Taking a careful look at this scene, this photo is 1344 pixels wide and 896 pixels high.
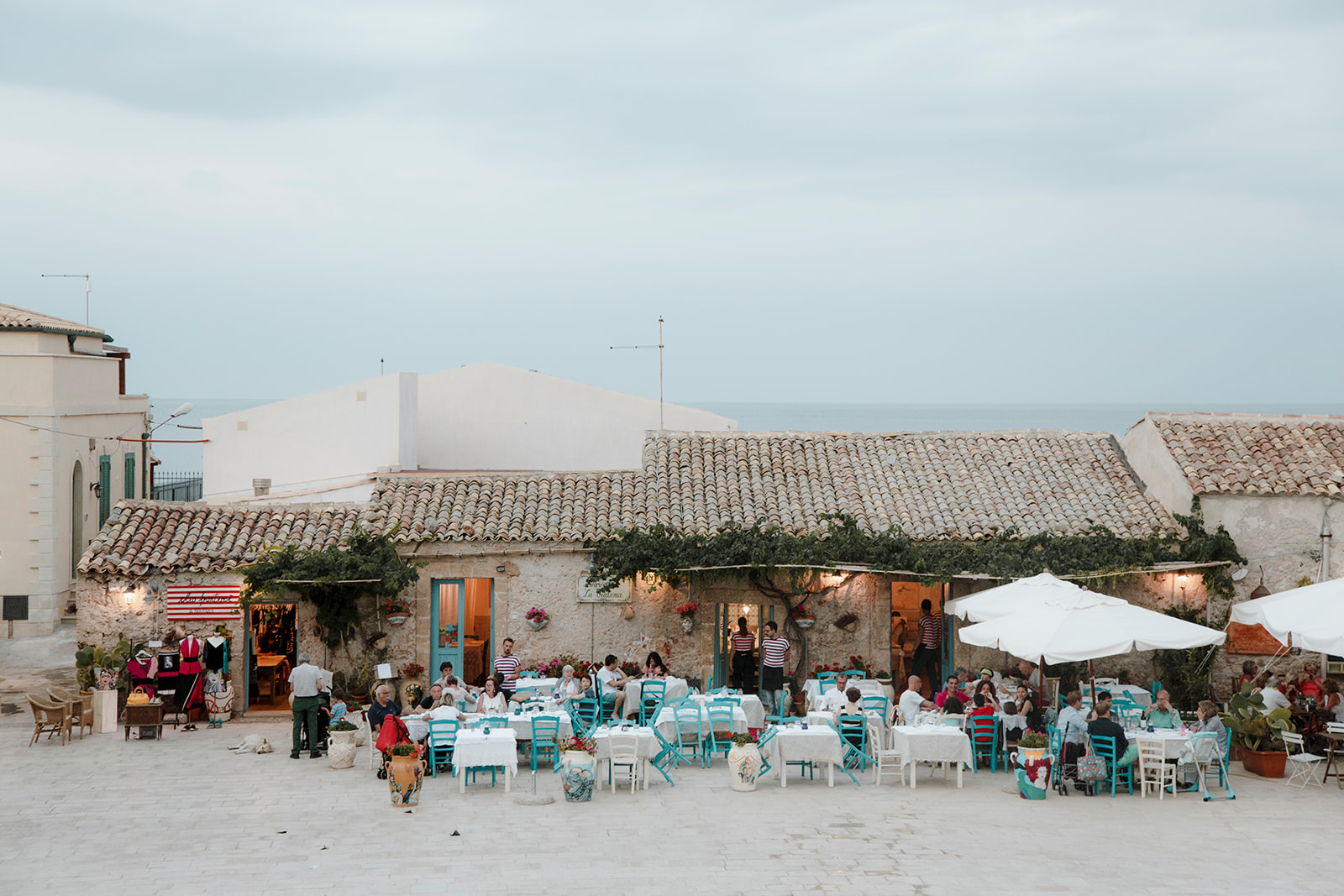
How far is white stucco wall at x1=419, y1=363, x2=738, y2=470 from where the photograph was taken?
30.7 meters

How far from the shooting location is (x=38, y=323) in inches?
1084

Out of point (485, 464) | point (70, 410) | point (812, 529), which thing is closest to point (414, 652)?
point (812, 529)

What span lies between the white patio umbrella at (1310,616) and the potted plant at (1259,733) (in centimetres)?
112

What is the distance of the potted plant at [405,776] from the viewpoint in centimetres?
1424

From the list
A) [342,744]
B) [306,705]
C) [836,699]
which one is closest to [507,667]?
[306,705]

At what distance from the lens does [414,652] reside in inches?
803

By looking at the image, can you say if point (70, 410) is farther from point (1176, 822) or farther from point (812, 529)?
point (1176, 822)

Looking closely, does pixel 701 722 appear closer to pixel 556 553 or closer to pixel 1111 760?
pixel 556 553

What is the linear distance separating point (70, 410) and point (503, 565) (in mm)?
13575

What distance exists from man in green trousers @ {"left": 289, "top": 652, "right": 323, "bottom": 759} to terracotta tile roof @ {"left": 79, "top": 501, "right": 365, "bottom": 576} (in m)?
3.42

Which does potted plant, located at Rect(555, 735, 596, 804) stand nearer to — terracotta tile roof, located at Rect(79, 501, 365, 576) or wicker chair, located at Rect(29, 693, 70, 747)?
terracotta tile roof, located at Rect(79, 501, 365, 576)

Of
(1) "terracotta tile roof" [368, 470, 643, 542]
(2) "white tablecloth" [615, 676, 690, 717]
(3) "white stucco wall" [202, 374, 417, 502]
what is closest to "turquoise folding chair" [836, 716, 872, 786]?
(2) "white tablecloth" [615, 676, 690, 717]

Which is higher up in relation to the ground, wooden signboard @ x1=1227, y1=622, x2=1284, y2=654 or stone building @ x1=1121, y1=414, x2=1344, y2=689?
stone building @ x1=1121, y1=414, x2=1344, y2=689

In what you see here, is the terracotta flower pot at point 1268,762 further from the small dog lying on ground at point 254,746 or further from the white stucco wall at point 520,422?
the white stucco wall at point 520,422
